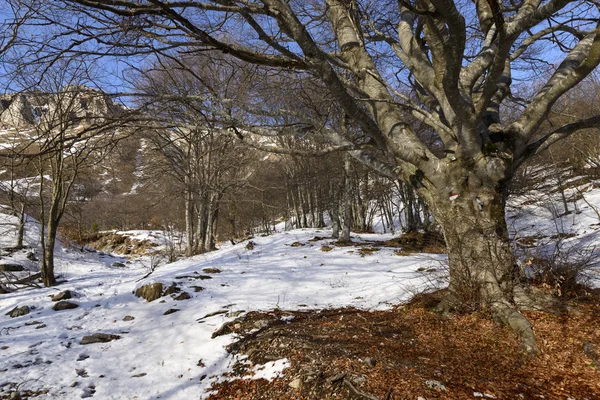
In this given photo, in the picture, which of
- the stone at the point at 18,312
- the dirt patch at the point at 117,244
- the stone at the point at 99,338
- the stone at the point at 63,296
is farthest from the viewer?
the dirt patch at the point at 117,244

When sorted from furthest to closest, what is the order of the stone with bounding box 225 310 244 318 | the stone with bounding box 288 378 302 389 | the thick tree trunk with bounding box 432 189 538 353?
the stone with bounding box 225 310 244 318
the thick tree trunk with bounding box 432 189 538 353
the stone with bounding box 288 378 302 389

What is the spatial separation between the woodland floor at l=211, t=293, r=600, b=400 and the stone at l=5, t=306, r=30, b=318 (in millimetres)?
3996

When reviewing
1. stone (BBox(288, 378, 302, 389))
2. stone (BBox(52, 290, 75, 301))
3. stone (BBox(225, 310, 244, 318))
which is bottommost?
stone (BBox(288, 378, 302, 389))

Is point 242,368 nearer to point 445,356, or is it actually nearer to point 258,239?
point 445,356

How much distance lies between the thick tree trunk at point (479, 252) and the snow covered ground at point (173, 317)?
49 cm

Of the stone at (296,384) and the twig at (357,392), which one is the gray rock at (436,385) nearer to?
the twig at (357,392)

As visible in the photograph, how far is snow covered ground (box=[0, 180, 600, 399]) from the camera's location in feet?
10.0

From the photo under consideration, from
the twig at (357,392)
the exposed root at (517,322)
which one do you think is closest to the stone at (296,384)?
the twig at (357,392)

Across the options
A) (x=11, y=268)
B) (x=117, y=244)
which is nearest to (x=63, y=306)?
(x=11, y=268)

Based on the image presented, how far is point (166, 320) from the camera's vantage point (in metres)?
4.55

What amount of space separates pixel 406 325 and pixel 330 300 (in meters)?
1.80

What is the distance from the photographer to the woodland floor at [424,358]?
2.11 metres

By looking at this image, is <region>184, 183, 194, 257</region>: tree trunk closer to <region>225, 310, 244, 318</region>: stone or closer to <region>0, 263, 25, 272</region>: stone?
<region>0, 263, 25, 272</region>: stone

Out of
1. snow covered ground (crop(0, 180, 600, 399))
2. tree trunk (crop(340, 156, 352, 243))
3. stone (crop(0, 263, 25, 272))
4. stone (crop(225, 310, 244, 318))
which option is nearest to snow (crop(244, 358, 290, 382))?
snow covered ground (crop(0, 180, 600, 399))
